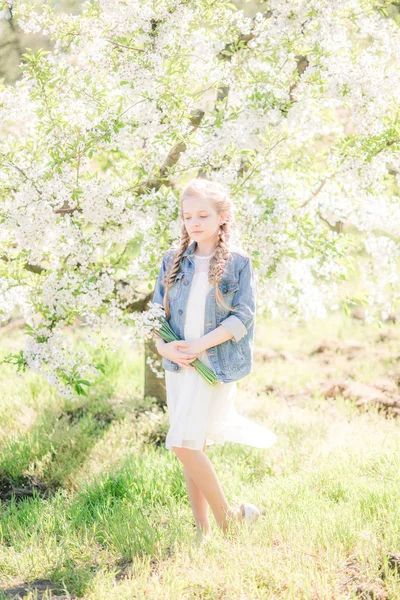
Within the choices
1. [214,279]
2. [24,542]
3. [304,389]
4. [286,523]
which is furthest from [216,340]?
[304,389]

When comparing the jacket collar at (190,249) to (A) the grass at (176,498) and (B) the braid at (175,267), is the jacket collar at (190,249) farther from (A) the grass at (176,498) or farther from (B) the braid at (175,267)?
(A) the grass at (176,498)

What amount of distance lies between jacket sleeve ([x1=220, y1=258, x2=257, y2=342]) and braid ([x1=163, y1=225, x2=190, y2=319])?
0.38 meters

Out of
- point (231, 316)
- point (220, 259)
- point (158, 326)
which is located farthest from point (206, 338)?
point (220, 259)

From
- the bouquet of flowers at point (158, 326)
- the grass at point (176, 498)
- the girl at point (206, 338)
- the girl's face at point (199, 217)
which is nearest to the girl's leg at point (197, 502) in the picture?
the girl at point (206, 338)

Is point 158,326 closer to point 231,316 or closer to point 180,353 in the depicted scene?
point 180,353

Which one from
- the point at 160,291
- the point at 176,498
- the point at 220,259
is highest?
the point at 220,259

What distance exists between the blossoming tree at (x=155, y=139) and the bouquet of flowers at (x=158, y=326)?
2.95 ft

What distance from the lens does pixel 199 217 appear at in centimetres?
365

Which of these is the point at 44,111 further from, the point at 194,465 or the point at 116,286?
the point at 194,465

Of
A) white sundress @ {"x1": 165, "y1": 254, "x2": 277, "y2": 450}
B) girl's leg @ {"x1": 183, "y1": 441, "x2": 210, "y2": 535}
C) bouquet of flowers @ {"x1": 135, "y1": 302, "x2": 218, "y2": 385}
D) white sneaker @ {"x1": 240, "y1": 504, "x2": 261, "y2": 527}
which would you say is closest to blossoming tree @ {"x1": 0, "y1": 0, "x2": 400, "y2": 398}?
white sundress @ {"x1": 165, "y1": 254, "x2": 277, "y2": 450}

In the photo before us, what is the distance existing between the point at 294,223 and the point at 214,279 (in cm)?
179

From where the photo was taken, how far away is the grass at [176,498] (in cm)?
318

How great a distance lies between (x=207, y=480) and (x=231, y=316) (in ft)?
3.02

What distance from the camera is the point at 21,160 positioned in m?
4.94
